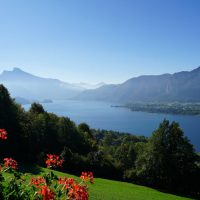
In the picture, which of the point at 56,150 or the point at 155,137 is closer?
the point at 155,137

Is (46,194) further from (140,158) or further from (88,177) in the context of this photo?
(140,158)

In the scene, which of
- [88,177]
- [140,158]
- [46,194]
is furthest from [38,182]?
[140,158]

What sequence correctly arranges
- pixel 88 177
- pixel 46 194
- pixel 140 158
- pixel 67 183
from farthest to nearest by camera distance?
pixel 140 158 < pixel 88 177 < pixel 67 183 < pixel 46 194

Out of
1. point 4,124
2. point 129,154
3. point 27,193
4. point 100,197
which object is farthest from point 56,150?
point 27,193

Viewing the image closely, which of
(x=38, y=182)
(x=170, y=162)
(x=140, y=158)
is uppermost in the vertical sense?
(x=38, y=182)

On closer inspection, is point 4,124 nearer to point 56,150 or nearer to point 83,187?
point 56,150

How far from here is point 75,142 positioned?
47719 millimetres

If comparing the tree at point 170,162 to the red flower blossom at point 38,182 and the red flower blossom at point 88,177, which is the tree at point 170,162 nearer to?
the red flower blossom at point 88,177

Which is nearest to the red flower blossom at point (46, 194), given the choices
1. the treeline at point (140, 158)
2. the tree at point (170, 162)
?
the treeline at point (140, 158)

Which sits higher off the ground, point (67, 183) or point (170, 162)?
point (67, 183)

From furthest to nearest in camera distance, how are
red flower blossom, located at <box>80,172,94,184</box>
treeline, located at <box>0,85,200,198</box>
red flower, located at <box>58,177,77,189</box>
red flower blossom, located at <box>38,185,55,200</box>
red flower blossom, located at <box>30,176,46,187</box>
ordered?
treeline, located at <box>0,85,200,198</box>
red flower blossom, located at <box>80,172,94,184</box>
red flower blossom, located at <box>30,176,46,187</box>
red flower, located at <box>58,177,77,189</box>
red flower blossom, located at <box>38,185,55,200</box>

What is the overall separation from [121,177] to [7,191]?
40.6 m

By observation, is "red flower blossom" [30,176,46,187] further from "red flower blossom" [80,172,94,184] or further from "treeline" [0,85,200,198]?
"treeline" [0,85,200,198]

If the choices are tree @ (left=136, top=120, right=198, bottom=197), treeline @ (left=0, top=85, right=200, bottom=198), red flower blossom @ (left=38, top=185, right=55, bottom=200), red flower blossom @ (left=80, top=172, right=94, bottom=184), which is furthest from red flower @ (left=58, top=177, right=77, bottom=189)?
tree @ (left=136, top=120, right=198, bottom=197)
